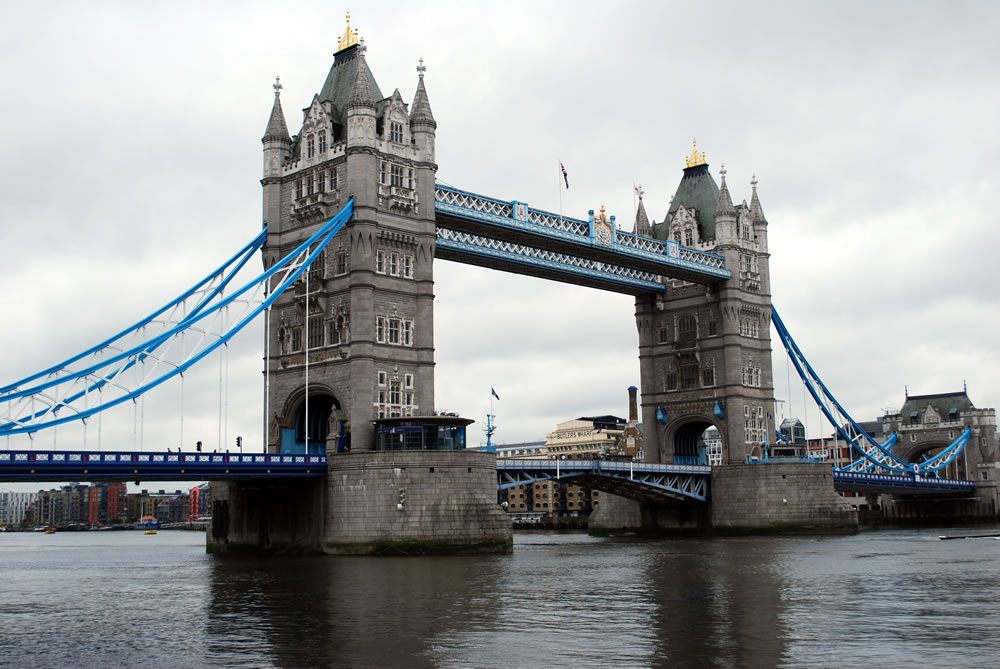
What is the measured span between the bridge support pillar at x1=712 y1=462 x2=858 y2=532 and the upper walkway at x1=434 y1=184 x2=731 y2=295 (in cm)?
1756

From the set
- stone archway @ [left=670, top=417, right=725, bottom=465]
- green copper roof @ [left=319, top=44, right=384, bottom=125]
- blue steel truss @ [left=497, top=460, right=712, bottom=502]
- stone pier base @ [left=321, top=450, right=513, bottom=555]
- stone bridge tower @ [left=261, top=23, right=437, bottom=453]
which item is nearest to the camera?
stone pier base @ [left=321, top=450, right=513, bottom=555]

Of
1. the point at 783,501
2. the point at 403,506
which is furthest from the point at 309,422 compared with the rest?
the point at 783,501

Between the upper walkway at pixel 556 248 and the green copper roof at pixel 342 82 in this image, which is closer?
the green copper roof at pixel 342 82

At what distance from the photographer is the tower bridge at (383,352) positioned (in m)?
65.7

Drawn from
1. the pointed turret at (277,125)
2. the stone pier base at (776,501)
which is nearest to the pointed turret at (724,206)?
the stone pier base at (776,501)

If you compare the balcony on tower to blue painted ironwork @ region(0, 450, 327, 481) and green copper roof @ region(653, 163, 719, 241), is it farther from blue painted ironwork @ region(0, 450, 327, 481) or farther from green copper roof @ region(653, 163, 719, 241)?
green copper roof @ region(653, 163, 719, 241)

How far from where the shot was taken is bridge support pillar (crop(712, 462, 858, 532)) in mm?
93250

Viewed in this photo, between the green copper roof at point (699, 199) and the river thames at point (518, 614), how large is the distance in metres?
49.5

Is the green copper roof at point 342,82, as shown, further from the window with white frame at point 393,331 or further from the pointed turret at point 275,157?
the window with white frame at point 393,331

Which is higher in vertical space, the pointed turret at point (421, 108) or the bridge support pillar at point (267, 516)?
the pointed turret at point (421, 108)

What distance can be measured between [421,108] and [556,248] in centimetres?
1695

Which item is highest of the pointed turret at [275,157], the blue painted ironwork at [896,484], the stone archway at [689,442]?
the pointed turret at [275,157]

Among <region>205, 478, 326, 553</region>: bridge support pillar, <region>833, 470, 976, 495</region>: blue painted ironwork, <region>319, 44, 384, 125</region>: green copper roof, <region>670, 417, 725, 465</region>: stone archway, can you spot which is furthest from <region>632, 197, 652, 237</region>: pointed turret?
<region>205, 478, 326, 553</region>: bridge support pillar

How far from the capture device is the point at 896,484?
117188 millimetres
